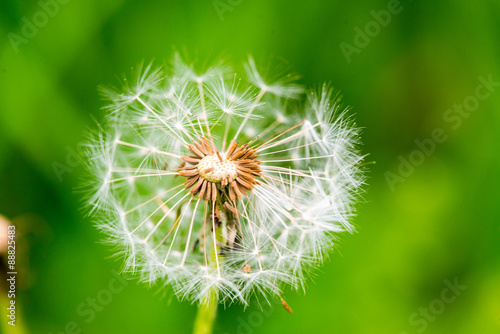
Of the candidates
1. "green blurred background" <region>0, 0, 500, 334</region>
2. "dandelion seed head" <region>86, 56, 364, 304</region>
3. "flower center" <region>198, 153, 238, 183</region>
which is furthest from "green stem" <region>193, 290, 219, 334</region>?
"flower center" <region>198, 153, 238, 183</region>

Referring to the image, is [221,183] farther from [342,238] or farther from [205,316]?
[342,238]

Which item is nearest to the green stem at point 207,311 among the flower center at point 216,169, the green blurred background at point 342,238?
the flower center at point 216,169

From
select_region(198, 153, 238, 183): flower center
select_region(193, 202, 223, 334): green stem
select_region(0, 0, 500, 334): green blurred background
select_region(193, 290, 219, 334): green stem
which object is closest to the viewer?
Result: select_region(198, 153, 238, 183): flower center

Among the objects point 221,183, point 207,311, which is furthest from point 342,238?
point 221,183

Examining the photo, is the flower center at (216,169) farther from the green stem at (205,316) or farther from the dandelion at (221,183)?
the green stem at (205,316)

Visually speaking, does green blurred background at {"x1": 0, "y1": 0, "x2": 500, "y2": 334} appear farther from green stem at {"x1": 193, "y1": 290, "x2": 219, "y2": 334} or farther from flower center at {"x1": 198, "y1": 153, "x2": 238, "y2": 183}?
flower center at {"x1": 198, "y1": 153, "x2": 238, "y2": 183}

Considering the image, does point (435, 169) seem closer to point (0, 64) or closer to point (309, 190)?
point (309, 190)

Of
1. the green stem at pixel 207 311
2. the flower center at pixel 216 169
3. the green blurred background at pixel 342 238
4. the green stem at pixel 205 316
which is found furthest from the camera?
the green blurred background at pixel 342 238
